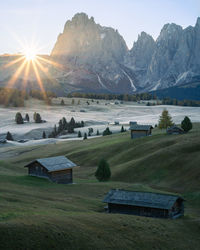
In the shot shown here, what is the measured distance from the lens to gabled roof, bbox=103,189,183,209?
39312 mm

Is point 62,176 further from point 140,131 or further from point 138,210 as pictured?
point 140,131

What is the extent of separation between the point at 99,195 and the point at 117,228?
20.5 metres

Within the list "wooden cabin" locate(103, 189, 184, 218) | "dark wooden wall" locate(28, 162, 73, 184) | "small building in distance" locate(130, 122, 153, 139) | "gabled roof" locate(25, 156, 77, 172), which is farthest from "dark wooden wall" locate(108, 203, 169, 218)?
"small building in distance" locate(130, 122, 153, 139)

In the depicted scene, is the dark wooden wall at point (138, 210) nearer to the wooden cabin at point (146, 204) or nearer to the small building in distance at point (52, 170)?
the wooden cabin at point (146, 204)

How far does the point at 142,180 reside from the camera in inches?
2441

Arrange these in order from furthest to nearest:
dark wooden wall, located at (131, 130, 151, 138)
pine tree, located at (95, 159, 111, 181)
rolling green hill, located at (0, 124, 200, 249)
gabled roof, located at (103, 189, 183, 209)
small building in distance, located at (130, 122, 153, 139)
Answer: dark wooden wall, located at (131, 130, 151, 138) → small building in distance, located at (130, 122, 153, 139) → pine tree, located at (95, 159, 111, 181) → gabled roof, located at (103, 189, 183, 209) → rolling green hill, located at (0, 124, 200, 249)

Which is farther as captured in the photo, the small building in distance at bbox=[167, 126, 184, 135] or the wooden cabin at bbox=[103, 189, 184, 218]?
the small building in distance at bbox=[167, 126, 184, 135]

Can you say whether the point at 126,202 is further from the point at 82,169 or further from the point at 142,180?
the point at 82,169

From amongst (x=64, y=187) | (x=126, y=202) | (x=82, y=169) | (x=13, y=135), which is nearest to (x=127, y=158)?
(x=82, y=169)

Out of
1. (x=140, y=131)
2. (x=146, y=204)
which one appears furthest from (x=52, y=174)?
(x=140, y=131)

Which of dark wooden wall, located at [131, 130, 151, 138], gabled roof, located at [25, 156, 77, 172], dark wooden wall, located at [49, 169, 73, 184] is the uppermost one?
dark wooden wall, located at [131, 130, 151, 138]

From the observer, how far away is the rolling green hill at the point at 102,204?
24.7m

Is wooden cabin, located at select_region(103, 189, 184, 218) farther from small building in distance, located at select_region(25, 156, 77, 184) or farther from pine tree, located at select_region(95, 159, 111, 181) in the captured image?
pine tree, located at select_region(95, 159, 111, 181)

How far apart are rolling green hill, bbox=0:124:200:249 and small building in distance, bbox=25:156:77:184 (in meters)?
2.35
